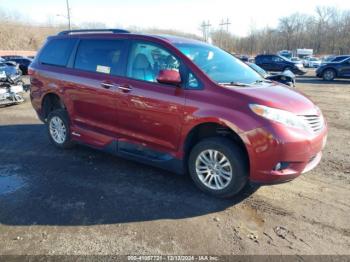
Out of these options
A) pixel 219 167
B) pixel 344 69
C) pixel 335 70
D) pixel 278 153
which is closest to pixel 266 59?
pixel 335 70

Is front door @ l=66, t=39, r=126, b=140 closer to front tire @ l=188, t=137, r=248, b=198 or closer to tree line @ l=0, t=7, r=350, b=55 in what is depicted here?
front tire @ l=188, t=137, r=248, b=198

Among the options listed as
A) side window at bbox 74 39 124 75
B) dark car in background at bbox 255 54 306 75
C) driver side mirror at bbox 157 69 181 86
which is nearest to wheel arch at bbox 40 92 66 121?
side window at bbox 74 39 124 75

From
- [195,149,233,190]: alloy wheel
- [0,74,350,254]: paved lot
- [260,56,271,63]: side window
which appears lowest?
[0,74,350,254]: paved lot

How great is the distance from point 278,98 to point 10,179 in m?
3.81

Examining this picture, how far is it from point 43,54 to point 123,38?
216cm

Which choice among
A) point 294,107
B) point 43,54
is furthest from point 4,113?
point 294,107

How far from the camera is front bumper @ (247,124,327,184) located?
11.6 feet

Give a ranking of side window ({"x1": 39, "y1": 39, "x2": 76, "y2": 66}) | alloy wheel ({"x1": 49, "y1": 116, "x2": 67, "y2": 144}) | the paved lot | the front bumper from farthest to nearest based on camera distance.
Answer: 1. alloy wheel ({"x1": 49, "y1": 116, "x2": 67, "y2": 144})
2. side window ({"x1": 39, "y1": 39, "x2": 76, "y2": 66})
3. the front bumper
4. the paved lot

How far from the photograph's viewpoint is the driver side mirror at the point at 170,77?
13.2ft

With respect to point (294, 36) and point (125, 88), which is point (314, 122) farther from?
point (294, 36)

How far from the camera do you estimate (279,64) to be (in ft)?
89.8

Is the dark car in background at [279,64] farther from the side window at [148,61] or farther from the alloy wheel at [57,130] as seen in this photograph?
the side window at [148,61]

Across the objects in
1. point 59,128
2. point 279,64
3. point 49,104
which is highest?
point 279,64

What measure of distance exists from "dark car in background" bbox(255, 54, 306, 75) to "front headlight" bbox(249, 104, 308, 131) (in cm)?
2516
